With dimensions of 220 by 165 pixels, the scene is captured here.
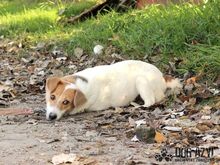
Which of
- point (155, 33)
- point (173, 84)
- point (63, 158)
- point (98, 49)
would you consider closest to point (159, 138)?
point (63, 158)

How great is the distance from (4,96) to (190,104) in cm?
232

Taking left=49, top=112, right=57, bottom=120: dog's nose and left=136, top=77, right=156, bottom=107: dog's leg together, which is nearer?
left=49, top=112, right=57, bottom=120: dog's nose

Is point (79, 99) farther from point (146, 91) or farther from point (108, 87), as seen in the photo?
point (146, 91)

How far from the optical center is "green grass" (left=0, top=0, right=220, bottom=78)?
23.2 feet

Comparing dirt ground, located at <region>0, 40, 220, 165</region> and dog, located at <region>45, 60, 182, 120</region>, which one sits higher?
dog, located at <region>45, 60, 182, 120</region>

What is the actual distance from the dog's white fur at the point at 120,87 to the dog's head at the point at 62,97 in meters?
0.08

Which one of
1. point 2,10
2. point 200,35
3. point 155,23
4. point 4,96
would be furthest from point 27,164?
point 2,10

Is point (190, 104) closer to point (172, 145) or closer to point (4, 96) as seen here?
point (172, 145)

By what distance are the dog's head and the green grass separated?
1.56 metres

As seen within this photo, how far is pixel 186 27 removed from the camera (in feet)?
25.3

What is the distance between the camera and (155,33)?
8.05 meters

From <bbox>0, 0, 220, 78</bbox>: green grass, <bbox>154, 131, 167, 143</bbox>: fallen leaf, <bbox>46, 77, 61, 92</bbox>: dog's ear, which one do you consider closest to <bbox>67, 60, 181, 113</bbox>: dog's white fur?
<bbox>46, 77, 61, 92</bbox>: dog's ear

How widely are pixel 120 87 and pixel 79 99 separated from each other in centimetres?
48

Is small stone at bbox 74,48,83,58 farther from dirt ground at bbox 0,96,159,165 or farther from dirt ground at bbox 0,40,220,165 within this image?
dirt ground at bbox 0,96,159,165
